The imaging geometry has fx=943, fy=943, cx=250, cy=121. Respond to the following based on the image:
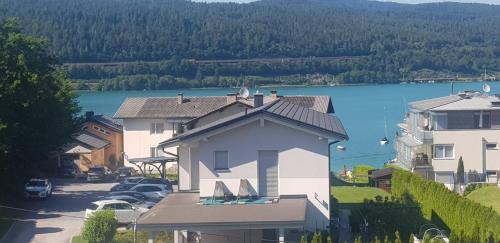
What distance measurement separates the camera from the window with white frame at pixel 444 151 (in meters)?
46.7

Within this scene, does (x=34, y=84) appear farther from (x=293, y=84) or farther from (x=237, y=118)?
(x=293, y=84)

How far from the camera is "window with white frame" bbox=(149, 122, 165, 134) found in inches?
1983

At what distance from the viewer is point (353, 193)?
38.3 metres

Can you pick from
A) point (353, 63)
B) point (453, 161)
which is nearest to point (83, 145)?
point (453, 161)

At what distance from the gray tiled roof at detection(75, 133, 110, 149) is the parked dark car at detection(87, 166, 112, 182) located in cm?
516

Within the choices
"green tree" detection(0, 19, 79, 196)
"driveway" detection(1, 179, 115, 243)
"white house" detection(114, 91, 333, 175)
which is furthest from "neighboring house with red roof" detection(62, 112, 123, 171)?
"green tree" detection(0, 19, 79, 196)

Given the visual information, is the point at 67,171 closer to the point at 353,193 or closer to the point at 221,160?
the point at 353,193

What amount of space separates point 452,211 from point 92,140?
90.4ft

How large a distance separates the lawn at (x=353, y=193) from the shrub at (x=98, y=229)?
11921 millimetres

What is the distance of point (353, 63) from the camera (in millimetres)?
181875

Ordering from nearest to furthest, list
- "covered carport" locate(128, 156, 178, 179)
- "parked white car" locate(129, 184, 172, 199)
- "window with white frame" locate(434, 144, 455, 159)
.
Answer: "parked white car" locate(129, 184, 172, 199)
"covered carport" locate(128, 156, 178, 179)
"window with white frame" locate(434, 144, 455, 159)

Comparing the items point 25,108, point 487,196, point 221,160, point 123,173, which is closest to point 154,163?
point 123,173

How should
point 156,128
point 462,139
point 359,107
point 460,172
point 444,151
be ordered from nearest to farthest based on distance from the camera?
point 460,172 < point 462,139 < point 444,151 < point 156,128 < point 359,107

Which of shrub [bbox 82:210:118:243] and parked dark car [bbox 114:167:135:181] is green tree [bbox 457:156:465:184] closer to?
parked dark car [bbox 114:167:135:181]
